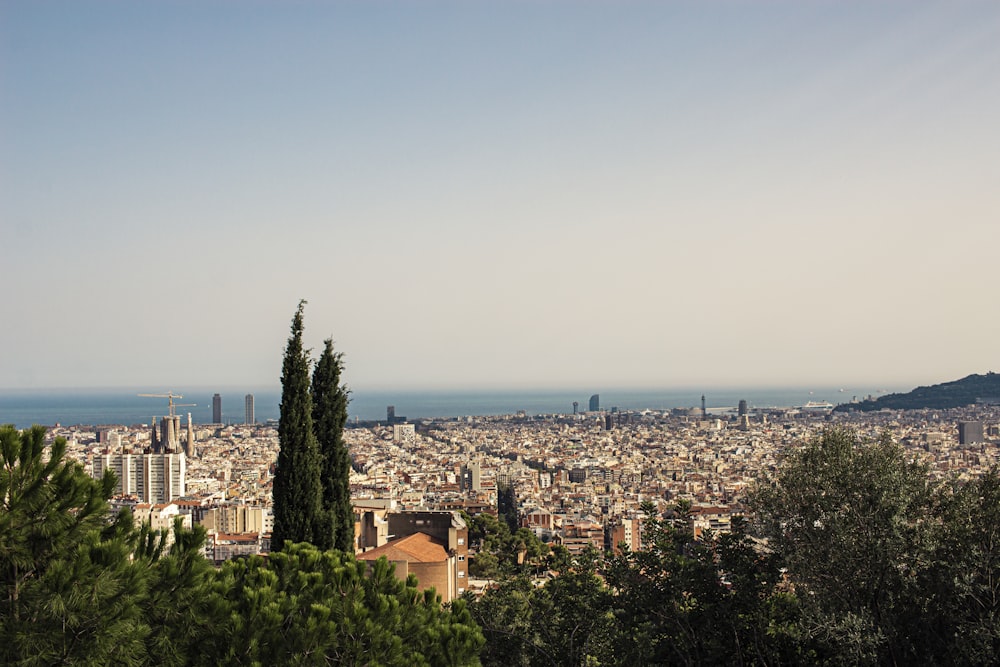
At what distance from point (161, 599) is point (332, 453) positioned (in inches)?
214

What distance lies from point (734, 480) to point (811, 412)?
2335 inches

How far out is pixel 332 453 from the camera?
955 cm

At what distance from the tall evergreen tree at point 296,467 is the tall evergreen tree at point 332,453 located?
0.23 metres

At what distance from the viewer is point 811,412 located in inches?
3996

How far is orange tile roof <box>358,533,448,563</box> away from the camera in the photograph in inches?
542

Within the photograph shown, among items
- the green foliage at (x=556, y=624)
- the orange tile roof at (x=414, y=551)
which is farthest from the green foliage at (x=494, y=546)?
the green foliage at (x=556, y=624)

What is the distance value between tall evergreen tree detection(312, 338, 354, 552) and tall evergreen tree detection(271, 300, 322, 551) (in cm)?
23

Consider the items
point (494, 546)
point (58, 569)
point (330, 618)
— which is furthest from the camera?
point (494, 546)

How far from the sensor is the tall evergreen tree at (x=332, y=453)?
8.90m

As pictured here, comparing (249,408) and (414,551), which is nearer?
(414,551)

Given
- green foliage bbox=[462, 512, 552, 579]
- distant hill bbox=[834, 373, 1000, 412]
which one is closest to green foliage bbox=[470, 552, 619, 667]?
green foliage bbox=[462, 512, 552, 579]

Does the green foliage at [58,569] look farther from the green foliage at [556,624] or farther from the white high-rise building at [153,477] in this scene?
the white high-rise building at [153,477]

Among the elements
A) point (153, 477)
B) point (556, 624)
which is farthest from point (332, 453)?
point (153, 477)

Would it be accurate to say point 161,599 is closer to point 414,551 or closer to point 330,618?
point 330,618
